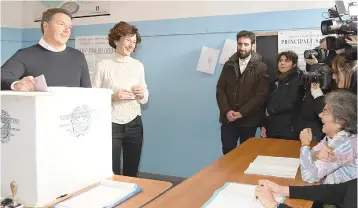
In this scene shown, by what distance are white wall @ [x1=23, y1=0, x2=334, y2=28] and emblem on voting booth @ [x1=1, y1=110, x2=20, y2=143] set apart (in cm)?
257

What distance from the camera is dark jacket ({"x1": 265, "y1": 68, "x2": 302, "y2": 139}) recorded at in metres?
2.72

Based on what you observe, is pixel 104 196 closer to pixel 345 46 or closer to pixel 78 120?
pixel 78 120

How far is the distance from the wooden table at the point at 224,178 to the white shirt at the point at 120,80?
0.78 metres

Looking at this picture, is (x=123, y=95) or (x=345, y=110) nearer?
(x=345, y=110)

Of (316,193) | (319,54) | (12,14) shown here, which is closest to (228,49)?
(319,54)

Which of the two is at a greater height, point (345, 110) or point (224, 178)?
point (345, 110)

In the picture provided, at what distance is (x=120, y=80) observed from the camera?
2420 millimetres

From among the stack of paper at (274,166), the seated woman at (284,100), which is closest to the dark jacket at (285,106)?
the seated woman at (284,100)

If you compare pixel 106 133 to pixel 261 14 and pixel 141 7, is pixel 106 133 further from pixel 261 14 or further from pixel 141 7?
pixel 141 7

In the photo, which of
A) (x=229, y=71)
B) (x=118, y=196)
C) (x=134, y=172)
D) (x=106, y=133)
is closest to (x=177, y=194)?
(x=118, y=196)

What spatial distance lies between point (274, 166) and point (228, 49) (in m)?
1.77

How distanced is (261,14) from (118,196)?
2.44m

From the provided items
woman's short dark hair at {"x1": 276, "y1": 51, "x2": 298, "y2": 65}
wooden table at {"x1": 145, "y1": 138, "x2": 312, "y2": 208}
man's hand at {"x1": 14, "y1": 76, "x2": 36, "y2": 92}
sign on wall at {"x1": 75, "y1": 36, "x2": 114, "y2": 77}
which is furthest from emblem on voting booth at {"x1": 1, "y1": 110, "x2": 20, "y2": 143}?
sign on wall at {"x1": 75, "y1": 36, "x2": 114, "y2": 77}

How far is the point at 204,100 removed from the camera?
11.4 ft
